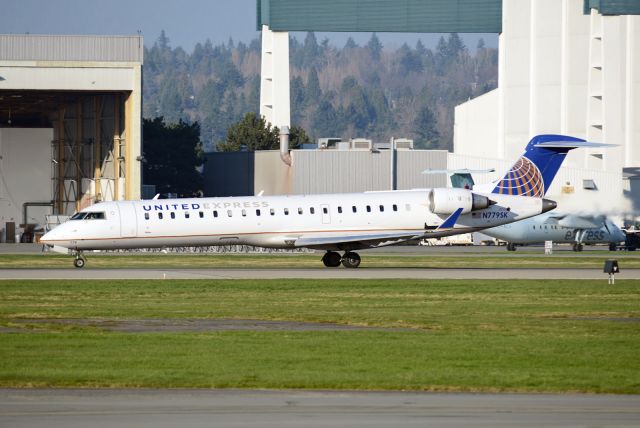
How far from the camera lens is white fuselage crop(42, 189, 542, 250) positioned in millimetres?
42500

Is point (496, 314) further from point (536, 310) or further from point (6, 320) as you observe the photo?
point (6, 320)

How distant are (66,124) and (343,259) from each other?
141 ft

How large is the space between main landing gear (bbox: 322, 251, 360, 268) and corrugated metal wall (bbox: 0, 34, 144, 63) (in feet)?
85.5

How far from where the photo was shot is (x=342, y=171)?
84.6 metres

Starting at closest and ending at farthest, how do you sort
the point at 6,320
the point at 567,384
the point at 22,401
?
the point at 22,401 < the point at 567,384 < the point at 6,320

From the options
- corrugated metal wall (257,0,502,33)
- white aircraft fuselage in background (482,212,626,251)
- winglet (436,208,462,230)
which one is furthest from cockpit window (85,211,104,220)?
corrugated metal wall (257,0,502,33)

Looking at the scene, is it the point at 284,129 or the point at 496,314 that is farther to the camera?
the point at 284,129

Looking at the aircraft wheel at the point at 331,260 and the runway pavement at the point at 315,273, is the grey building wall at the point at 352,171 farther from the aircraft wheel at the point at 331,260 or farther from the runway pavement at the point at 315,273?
the runway pavement at the point at 315,273

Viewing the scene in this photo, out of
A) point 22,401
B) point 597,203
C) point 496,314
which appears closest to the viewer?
point 22,401

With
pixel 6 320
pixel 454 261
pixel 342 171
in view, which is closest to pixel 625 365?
pixel 6 320

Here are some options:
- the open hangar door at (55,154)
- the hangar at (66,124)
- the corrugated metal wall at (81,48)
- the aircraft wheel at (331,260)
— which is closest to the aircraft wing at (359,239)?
the aircraft wheel at (331,260)

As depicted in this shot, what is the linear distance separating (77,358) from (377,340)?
231 inches

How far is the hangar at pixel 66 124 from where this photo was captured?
220 feet

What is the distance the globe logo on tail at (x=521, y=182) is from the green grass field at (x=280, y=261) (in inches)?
149
